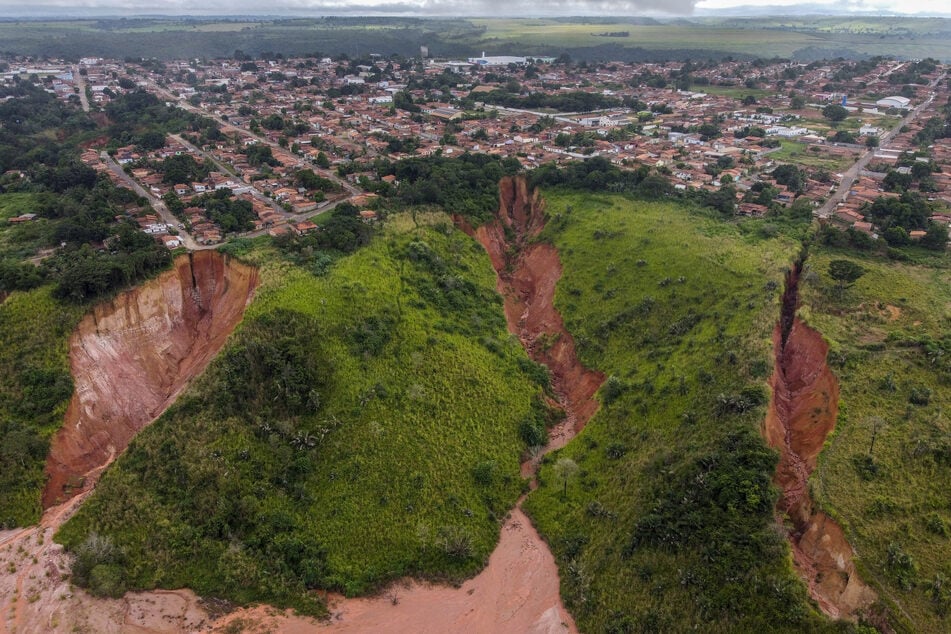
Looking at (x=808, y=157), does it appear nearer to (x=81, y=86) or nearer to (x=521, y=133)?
(x=521, y=133)

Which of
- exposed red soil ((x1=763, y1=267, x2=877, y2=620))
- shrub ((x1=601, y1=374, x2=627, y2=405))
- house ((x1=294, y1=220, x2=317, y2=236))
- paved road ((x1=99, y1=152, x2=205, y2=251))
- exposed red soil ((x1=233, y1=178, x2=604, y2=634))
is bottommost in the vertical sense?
exposed red soil ((x1=233, y1=178, x2=604, y2=634))

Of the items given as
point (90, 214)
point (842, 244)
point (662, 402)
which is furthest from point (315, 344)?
point (842, 244)

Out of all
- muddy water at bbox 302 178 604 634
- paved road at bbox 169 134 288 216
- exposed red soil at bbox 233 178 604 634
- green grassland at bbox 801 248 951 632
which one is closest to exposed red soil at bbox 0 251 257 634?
exposed red soil at bbox 233 178 604 634

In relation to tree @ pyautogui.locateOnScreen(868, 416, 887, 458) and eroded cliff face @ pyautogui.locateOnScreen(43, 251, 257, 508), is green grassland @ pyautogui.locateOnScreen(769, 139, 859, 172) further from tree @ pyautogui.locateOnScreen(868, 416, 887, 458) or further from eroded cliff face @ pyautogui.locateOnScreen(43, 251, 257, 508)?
eroded cliff face @ pyautogui.locateOnScreen(43, 251, 257, 508)

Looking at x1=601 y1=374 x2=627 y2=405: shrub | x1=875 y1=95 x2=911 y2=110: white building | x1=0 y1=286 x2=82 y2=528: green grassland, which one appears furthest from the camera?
x1=875 y1=95 x2=911 y2=110: white building

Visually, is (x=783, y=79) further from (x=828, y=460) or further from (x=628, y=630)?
(x=628, y=630)

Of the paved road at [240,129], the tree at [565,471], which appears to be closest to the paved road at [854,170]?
the tree at [565,471]

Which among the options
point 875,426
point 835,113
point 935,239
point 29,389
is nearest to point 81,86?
point 29,389
